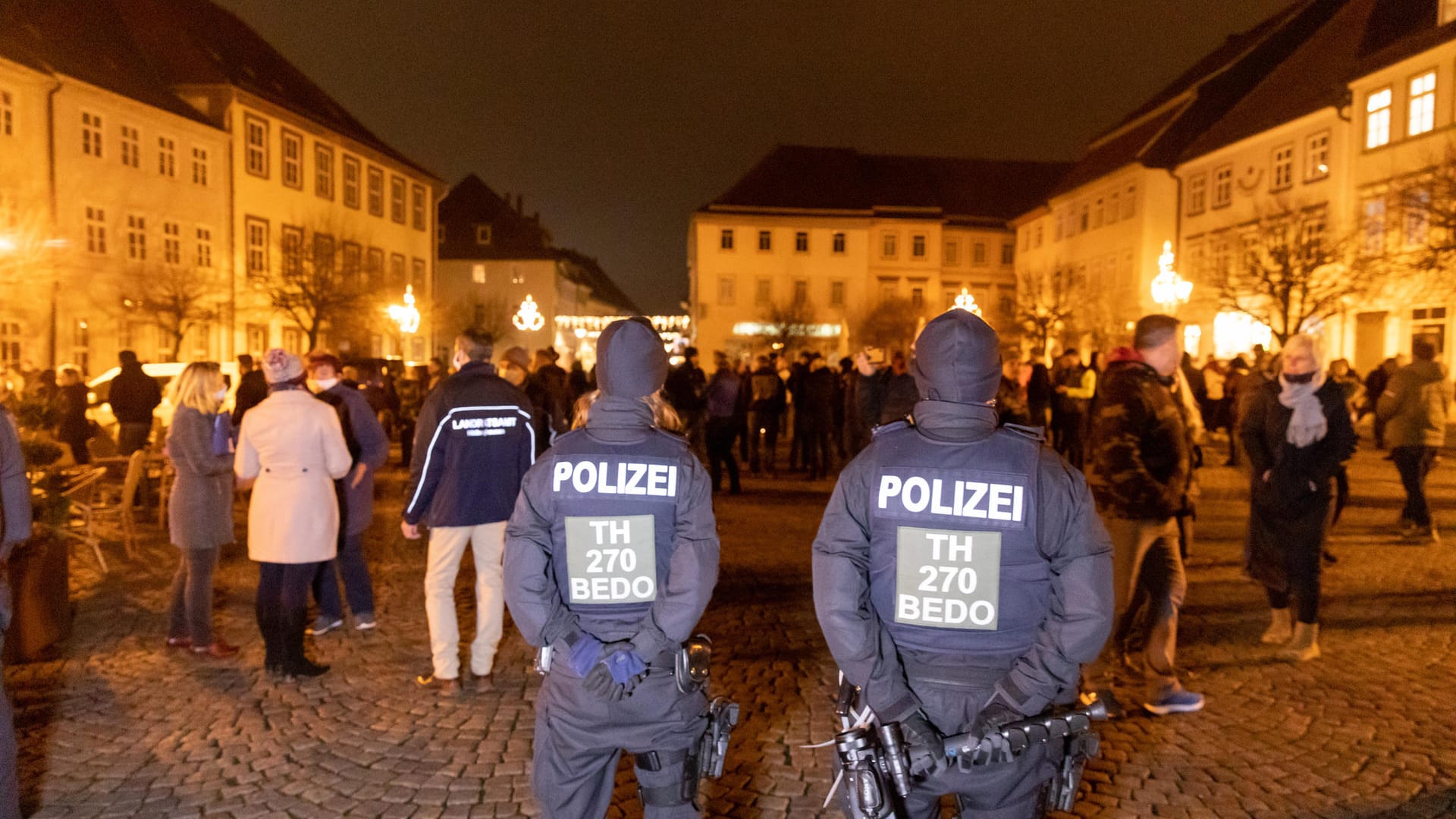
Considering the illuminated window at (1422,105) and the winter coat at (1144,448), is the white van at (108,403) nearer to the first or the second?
the winter coat at (1144,448)

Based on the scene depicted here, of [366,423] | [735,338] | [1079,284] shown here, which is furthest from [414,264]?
[366,423]

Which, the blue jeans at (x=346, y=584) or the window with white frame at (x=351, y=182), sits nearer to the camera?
the blue jeans at (x=346, y=584)

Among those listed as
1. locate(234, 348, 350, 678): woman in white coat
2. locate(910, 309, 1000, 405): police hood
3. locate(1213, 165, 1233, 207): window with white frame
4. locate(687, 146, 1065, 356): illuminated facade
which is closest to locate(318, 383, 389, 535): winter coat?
locate(234, 348, 350, 678): woman in white coat

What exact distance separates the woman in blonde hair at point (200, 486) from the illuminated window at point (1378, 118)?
3147 centimetres

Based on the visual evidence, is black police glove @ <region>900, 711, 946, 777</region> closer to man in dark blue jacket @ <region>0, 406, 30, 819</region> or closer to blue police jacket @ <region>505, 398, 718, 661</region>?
blue police jacket @ <region>505, 398, 718, 661</region>

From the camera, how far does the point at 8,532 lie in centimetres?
412

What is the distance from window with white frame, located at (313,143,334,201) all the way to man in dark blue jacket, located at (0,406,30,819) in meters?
38.8

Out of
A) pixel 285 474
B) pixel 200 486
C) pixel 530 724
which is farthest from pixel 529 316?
pixel 530 724

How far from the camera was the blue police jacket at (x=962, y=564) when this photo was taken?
2672mm

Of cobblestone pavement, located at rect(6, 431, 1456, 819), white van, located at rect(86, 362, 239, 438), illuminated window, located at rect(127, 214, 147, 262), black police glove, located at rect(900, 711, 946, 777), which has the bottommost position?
cobblestone pavement, located at rect(6, 431, 1456, 819)

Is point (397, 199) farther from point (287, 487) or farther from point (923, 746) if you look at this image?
point (923, 746)

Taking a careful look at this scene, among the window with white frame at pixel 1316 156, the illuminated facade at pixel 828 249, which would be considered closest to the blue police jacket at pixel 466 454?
the window with white frame at pixel 1316 156

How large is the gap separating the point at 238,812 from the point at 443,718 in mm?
1242

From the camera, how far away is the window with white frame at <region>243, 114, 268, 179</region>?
36000mm
